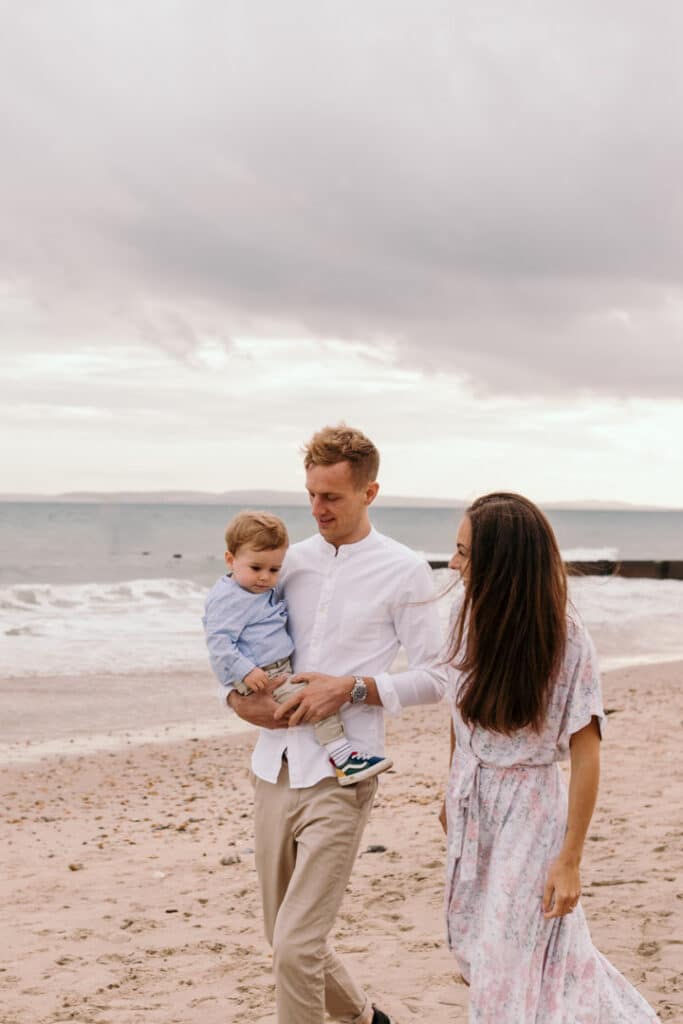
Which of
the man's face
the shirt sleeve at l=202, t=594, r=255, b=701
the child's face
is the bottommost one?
the shirt sleeve at l=202, t=594, r=255, b=701

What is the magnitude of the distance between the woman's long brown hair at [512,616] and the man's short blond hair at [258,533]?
2.72 ft

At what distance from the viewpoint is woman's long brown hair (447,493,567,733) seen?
2.84 meters

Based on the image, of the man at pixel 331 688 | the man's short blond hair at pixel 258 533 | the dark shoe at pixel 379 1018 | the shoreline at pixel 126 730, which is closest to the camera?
the man at pixel 331 688

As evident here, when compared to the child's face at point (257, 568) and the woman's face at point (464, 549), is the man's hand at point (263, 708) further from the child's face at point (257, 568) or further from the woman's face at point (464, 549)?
the woman's face at point (464, 549)

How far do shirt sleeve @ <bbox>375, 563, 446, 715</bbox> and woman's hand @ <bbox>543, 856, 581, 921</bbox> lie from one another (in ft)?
2.53

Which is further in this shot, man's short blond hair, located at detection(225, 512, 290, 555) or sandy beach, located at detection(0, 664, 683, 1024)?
sandy beach, located at detection(0, 664, 683, 1024)

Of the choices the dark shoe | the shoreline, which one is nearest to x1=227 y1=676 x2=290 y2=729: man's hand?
the dark shoe

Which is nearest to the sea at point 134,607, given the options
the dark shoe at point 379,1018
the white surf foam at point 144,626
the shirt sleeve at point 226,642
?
the white surf foam at point 144,626

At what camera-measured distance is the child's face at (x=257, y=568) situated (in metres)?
3.54

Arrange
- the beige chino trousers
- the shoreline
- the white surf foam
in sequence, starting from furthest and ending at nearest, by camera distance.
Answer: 1. the white surf foam
2. the shoreline
3. the beige chino trousers

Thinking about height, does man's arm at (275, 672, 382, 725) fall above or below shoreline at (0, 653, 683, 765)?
above

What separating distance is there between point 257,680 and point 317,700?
232 millimetres

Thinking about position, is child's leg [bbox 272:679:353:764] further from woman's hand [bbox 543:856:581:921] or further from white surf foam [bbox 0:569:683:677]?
white surf foam [bbox 0:569:683:677]

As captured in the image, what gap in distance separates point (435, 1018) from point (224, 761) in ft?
18.7
